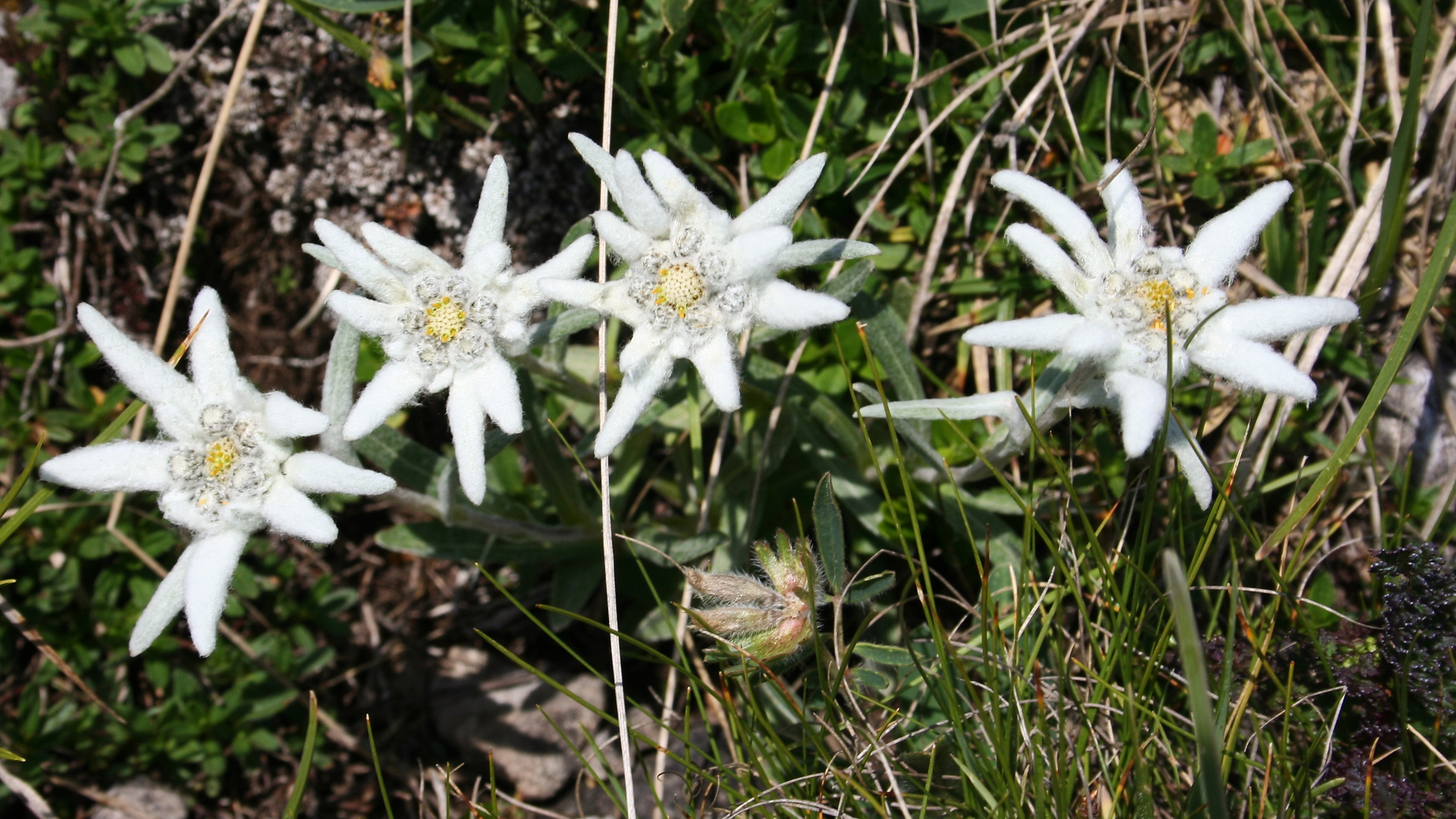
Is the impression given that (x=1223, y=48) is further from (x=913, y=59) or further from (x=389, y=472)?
(x=389, y=472)

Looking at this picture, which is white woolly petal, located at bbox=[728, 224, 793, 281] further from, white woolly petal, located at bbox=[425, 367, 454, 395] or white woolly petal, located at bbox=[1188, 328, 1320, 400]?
white woolly petal, located at bbox=[1188, 328, 1320, 400]

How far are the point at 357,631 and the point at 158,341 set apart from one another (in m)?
1.60

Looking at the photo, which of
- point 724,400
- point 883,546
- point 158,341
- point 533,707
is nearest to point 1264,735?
point 883,546

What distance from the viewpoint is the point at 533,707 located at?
13.2ft

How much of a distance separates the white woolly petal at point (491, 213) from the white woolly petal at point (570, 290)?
0.31 m

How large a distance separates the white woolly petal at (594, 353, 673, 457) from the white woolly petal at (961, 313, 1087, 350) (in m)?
0.84

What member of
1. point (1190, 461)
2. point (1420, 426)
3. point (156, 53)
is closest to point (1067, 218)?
point (1190, 461)

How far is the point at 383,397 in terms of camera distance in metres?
2.54

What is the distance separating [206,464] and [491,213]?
109cm

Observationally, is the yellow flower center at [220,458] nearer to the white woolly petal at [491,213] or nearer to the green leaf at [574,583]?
the white woolly petal at [491,213]

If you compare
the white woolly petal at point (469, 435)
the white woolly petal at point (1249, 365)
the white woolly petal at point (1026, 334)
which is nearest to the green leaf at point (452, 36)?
the white woolly petal at point (469, 435)

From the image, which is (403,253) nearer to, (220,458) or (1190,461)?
(220,458)

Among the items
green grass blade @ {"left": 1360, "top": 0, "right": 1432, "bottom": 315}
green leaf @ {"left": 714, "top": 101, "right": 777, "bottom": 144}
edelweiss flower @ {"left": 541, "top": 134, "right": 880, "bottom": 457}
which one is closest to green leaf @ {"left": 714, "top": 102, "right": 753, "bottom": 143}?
green leaf @ {"left": 714, "top": 101, "right": 777, "bottom": 144}

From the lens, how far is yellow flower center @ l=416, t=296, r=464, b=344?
2586 millimetres
